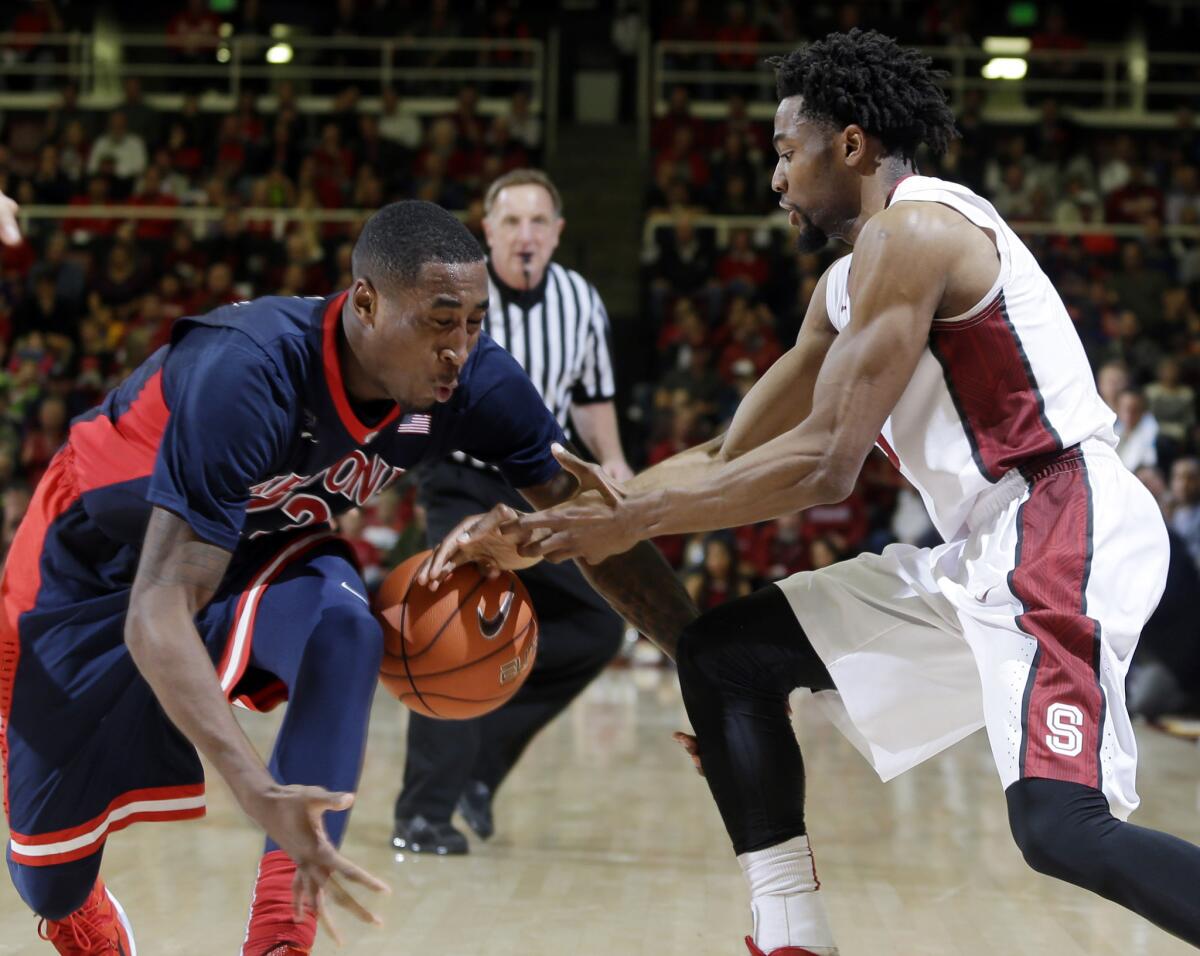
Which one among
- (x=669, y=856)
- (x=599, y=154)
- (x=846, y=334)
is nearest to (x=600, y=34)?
(x=599, y=154)

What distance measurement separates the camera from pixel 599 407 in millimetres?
5352

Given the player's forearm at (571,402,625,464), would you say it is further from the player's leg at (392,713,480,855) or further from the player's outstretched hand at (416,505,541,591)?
the player's outstretched hand at (416,505,541,591)

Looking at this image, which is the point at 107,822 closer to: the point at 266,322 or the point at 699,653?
the point at 266,322

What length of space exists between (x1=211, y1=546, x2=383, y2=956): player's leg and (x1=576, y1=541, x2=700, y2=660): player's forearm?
63cm

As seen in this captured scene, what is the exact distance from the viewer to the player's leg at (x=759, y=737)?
9.67ft

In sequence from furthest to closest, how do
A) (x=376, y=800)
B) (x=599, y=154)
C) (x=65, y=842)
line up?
(x=599, y=154)
(x=376, y=800)
(x=65, y=842)

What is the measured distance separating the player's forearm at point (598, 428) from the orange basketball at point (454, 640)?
203 centimetres

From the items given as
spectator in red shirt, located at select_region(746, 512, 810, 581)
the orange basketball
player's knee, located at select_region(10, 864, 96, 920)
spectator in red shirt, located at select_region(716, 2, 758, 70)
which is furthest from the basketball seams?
spectator in red shirt, located at select_region(716, 2, 758, 70)

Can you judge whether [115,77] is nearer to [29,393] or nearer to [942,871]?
[29,393]

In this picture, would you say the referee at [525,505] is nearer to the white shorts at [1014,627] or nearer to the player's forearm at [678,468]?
the player's forearm at [678,468]

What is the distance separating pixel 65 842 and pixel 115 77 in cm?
1488

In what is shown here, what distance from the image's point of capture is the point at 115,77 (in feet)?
53.7

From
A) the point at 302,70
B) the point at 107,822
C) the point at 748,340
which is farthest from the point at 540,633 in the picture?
the point at 302,70

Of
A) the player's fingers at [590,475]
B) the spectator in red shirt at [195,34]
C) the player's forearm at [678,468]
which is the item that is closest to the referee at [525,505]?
the player's forearm at [678,468]
